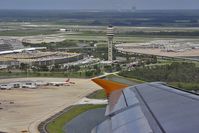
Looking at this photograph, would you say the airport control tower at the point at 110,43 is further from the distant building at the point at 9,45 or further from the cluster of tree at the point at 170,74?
the distant building at the point at 9,45

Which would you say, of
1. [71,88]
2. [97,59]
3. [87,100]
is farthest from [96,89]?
[97,59]

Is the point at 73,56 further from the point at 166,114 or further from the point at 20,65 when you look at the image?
the point at 166,114

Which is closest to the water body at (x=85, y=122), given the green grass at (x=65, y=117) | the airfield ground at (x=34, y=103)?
the green grass at (x=65, y=117)

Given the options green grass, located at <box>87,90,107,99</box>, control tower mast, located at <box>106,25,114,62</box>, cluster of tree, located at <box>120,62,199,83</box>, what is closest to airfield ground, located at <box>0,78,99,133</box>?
green grass, located at <box>87,90,107,99</box>

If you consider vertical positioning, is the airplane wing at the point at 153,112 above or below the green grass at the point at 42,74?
above

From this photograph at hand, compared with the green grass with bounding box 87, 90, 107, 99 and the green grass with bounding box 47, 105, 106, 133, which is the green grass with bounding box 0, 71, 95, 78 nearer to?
the green grass with bounding box 87, 90, 107, 99

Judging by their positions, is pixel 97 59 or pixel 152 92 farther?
pixel 97 59
